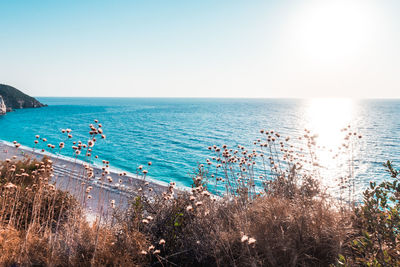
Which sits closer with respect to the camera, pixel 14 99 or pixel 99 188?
pixel 99 188

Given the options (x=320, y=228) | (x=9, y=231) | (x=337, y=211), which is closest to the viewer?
(x=320, y=228)

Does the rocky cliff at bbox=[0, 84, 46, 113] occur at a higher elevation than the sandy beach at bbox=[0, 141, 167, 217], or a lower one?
higher

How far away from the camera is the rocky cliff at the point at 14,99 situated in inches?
3920

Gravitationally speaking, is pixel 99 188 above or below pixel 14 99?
below

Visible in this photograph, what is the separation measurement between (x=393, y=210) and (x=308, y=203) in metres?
1.64

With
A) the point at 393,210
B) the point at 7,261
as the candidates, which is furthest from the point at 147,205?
the point at 393,210

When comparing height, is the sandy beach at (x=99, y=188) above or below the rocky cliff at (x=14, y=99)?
below

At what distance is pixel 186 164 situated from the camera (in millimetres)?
25469

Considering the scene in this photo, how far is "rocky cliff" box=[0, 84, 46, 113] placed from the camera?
99575mm

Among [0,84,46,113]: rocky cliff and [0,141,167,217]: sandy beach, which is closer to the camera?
[0,141,167,217]: sandy beach

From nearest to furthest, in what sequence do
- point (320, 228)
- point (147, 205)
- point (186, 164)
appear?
point (320, 228) < point (147, 205) < point (186, 164)

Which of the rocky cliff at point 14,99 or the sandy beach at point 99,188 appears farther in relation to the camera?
the rocky cliff at point 14,99

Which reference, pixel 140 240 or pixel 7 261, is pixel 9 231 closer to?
pixel 7 261

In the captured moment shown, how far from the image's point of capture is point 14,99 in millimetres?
103562
